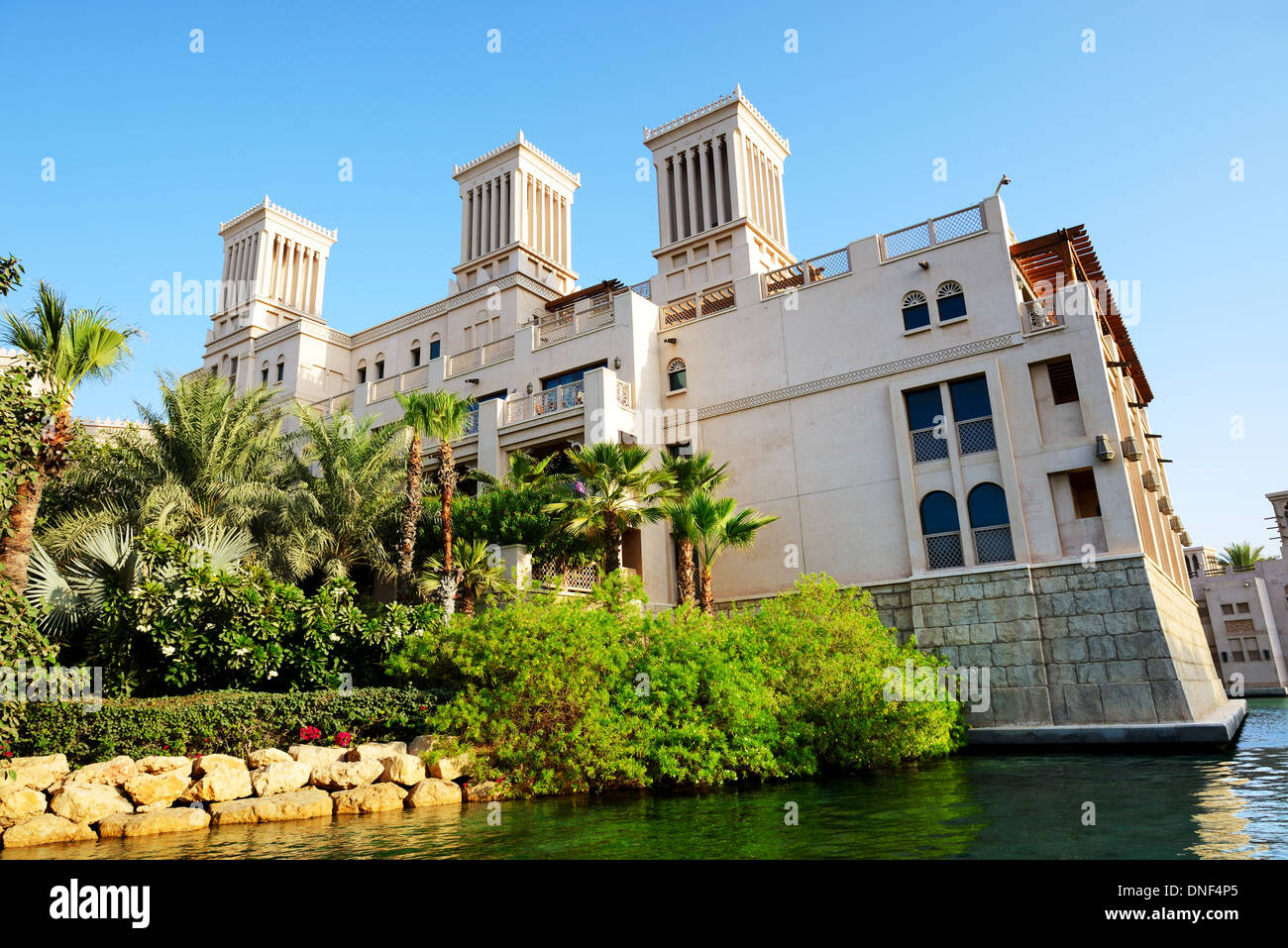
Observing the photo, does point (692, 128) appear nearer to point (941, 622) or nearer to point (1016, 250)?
point (1016, 250)

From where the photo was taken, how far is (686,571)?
63.3 feet

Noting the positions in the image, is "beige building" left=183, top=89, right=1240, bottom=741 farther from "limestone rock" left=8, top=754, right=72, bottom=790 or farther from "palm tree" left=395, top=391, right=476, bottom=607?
"limestone rock" left=8, top=754, right=72, bottom=790

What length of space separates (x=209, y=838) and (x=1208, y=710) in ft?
67.5

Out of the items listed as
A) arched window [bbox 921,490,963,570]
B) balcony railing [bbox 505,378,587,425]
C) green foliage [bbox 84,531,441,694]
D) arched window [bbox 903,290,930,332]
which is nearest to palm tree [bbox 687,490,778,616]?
arched window [bbox 921,490,963,570]

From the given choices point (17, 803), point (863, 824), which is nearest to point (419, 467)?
point (17, 803)

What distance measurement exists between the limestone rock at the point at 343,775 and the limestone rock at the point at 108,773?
7.80 ft

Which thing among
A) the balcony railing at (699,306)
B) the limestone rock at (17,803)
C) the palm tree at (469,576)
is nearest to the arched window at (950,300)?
the balcony railing at (699,306)

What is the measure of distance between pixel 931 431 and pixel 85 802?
60.4ft

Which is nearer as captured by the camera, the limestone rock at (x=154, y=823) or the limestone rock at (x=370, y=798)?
the limestone rock at (x=154, y=823)

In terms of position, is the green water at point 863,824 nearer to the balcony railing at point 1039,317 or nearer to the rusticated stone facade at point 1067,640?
the rusticated stone facade at point 1067,640

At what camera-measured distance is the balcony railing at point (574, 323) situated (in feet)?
83.6

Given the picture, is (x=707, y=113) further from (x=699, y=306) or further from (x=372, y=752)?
(x=372, y=752)

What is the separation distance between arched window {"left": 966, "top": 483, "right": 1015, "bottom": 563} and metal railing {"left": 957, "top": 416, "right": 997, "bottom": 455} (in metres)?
0.94

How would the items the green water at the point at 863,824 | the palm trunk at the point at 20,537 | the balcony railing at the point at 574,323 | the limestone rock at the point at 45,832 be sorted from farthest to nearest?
1. the balcony railing at the point at 574,323
2. the palm trunk at the point at 20,537
3. the limestone rock at the point at 45,832
4. the green water at the point at 863,824
